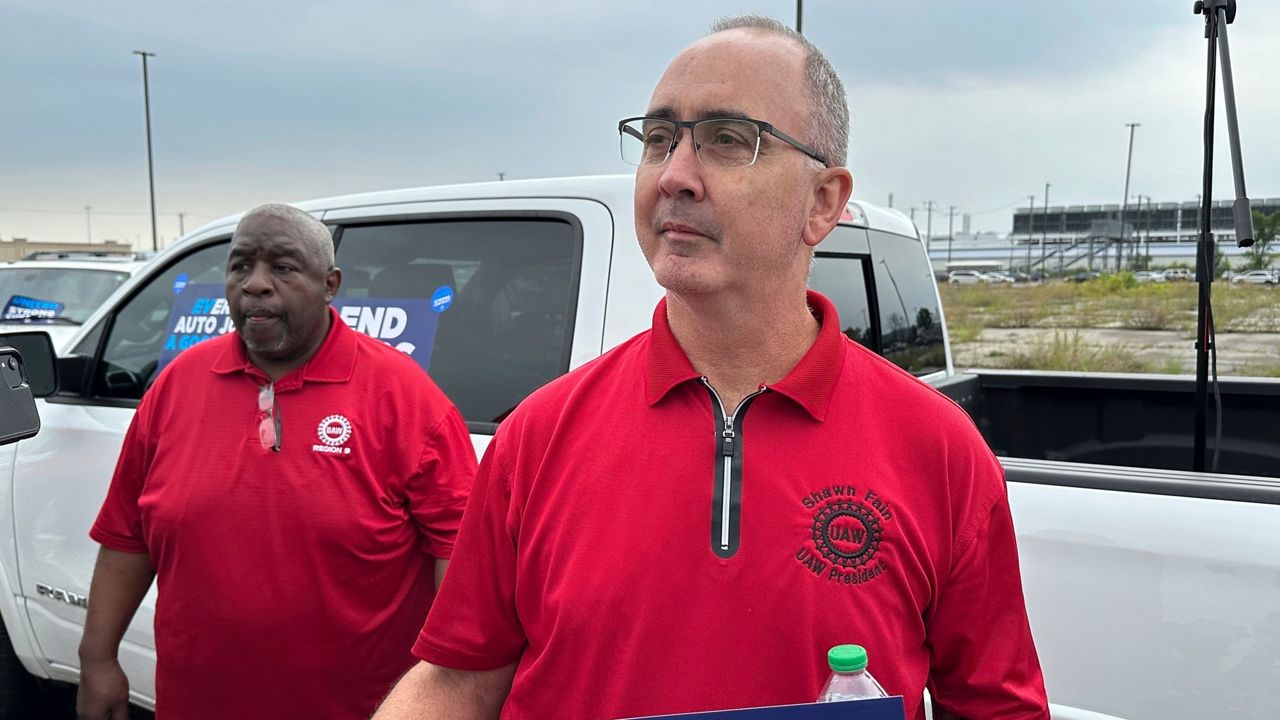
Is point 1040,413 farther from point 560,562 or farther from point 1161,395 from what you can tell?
point 560,562

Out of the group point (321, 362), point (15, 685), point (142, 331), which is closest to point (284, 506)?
point (321, 362)

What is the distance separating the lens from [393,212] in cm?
322

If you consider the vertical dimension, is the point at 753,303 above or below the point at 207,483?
above

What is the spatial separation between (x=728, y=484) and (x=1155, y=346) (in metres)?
18.5

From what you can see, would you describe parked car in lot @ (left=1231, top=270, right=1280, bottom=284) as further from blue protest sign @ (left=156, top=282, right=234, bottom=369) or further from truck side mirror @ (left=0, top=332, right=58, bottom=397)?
truck side mirror @ (left=0, top=332, right=58, bottom=397)

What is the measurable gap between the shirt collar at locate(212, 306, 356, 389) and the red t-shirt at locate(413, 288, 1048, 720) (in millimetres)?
1133

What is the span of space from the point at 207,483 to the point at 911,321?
2419mm

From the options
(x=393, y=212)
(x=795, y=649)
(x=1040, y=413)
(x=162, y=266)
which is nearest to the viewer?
(x=795, y=649)

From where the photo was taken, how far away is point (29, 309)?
1036 cm

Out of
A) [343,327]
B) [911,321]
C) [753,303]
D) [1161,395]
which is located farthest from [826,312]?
[1161,395]

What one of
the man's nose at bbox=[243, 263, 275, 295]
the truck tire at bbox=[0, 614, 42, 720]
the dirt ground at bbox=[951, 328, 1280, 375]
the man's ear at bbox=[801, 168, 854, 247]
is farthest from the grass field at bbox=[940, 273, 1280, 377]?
the truck tire at bbox=[0, 614, 42, 720]

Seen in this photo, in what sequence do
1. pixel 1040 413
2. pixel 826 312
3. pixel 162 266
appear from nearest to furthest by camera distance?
1. pixel 826 312
2. pixel 162 266
3. pixel 1040 413

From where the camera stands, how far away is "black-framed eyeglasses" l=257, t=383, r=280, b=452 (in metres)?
2.47

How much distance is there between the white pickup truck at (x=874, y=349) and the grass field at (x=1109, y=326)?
3.39 metres
